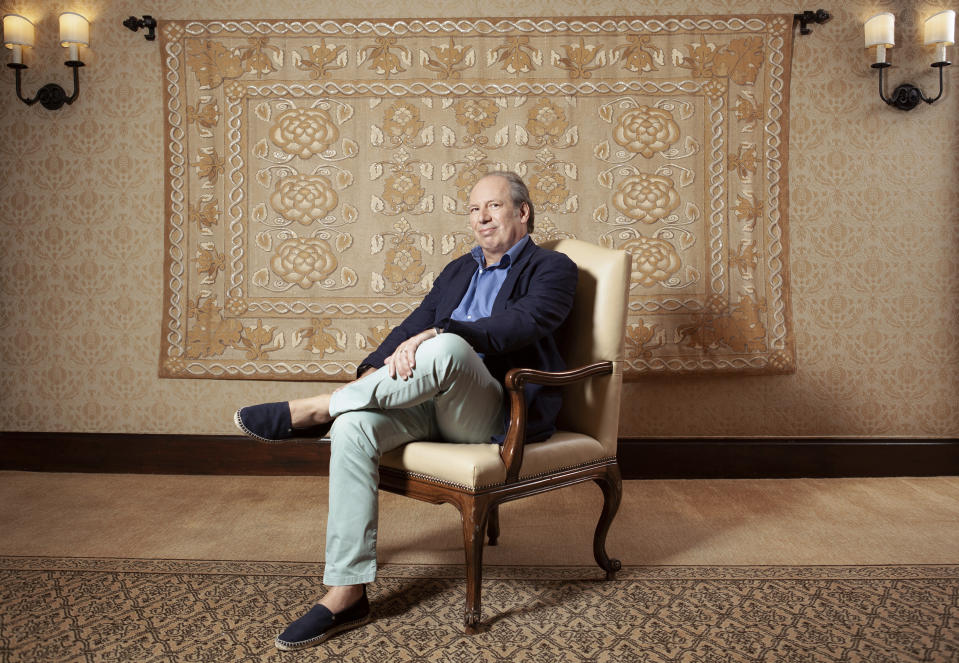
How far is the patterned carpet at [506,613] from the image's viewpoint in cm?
178

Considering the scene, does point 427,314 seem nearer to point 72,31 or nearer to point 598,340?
point 598,340

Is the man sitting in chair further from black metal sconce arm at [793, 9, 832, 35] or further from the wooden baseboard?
black metal sconce arm at [793, 9, 832, 35]

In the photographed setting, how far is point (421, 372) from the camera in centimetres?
192

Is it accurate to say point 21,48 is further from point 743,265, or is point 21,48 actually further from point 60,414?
point 743,265

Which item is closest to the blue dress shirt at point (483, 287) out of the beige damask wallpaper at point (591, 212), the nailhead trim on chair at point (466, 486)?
the nailhead trim on chair at point (466, 486)

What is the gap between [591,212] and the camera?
346cm

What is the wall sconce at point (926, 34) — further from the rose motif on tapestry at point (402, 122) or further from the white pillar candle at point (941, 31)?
the rose motif on tapestry at point (402, 122)

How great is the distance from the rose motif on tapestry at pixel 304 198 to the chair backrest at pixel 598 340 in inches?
61.8

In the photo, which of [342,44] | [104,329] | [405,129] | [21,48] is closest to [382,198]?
[405,129]

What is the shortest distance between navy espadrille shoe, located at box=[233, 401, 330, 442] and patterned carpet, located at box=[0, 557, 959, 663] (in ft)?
1.57

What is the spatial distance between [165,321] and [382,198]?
123 cm

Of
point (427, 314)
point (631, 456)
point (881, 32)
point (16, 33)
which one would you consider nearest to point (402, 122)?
point (427, 314)

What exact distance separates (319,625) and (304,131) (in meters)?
2.42

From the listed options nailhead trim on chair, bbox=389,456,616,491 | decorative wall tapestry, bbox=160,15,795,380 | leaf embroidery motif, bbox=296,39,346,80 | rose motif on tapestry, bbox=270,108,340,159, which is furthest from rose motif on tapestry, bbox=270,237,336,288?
nailhead trim on chair, bbox=389,456,616,491
